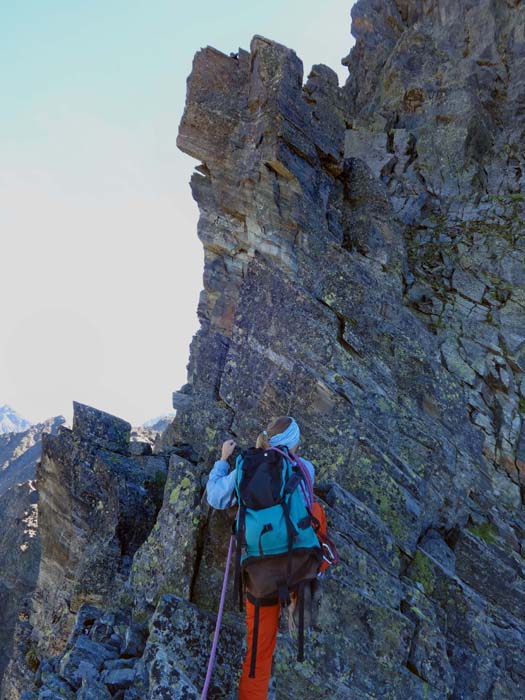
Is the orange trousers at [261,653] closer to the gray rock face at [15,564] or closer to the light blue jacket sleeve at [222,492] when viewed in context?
the light blue jacket sleeve at [222,492]

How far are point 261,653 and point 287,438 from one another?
11.0 feet

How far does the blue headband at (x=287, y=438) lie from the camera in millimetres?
9078

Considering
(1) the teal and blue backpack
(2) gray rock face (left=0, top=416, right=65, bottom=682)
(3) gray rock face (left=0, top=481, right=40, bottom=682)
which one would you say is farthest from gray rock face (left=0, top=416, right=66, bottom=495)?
(1) the teal and blue backpack

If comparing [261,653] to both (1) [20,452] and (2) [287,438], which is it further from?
(1) [20,452]

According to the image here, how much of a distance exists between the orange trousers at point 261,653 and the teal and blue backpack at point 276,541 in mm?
138

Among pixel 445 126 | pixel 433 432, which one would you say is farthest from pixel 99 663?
pixel 445 126

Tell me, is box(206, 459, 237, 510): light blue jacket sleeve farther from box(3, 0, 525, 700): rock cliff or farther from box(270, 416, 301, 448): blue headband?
box(3, 0, 525, 700): rock cliff

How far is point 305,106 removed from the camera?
983 inches

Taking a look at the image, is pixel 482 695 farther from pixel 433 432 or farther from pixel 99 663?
pixel 99 663

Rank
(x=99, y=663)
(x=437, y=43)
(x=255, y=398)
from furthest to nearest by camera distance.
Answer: (x=437, y=43) → (x=255, y=398) → (x=99, y=663)

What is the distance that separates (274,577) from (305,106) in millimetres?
22716

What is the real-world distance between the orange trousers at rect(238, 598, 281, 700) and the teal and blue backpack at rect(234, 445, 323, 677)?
0.45 ft

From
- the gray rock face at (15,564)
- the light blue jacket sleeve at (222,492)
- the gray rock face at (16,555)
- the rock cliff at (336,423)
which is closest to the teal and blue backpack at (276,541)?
the light blue jacket sleeve at (222,492)

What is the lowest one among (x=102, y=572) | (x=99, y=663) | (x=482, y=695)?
(x=99, y=663)
